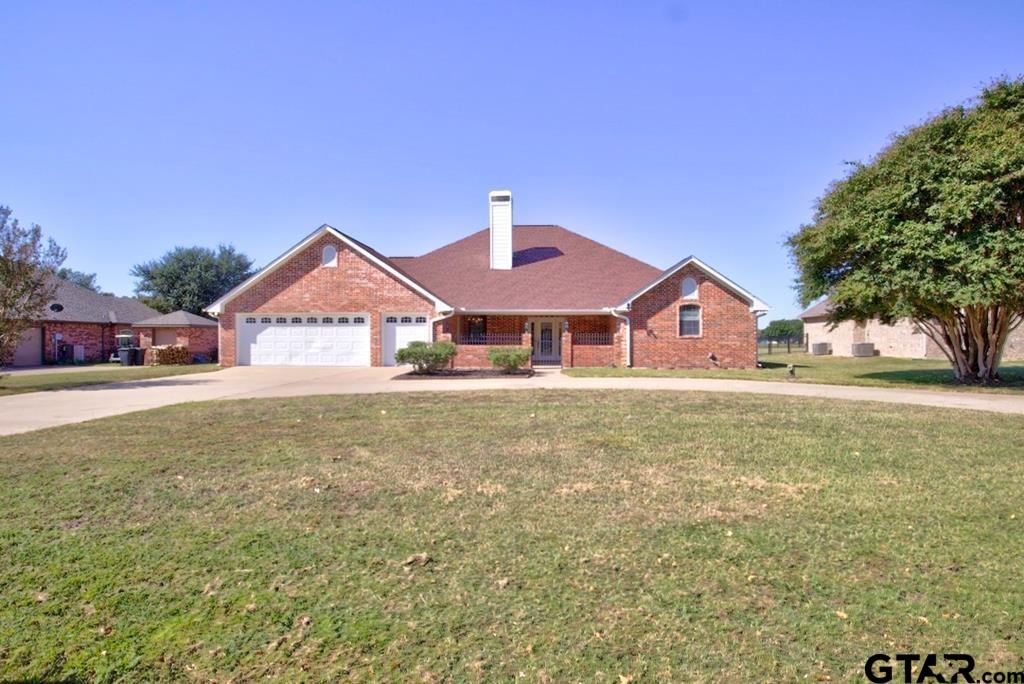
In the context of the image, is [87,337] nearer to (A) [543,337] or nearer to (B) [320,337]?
(B) [320,337]

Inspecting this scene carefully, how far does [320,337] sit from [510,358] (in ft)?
31.0

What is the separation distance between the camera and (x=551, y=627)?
311cm

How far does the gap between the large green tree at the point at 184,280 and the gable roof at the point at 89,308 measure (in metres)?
10.6

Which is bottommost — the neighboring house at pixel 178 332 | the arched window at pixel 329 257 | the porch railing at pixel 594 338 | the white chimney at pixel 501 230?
the porch railing at pixel 594 338

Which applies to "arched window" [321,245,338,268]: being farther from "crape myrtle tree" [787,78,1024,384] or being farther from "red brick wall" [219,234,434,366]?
"crape myrtle tree" [787,78,1024,384]

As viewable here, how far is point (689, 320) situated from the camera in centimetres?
2364

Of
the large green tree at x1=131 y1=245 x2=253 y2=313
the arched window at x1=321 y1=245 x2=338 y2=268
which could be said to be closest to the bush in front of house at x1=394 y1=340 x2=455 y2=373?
the arched window at x1=321 y1=245 x2=338 y2=268

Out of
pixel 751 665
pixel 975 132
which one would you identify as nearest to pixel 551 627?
pixel 751 665

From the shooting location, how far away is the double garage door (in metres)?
23.9

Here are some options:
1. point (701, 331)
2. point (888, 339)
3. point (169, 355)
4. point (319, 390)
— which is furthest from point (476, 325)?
point (888, 339)

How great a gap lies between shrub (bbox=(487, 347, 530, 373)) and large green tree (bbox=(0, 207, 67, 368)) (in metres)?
13.3

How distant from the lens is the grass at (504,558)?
2898mm

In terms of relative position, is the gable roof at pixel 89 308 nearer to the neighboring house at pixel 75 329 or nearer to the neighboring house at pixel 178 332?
the neighboring house at pixel 75 329

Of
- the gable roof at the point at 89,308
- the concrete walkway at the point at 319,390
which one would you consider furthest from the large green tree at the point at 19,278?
the gable roof at the point at 89,308
